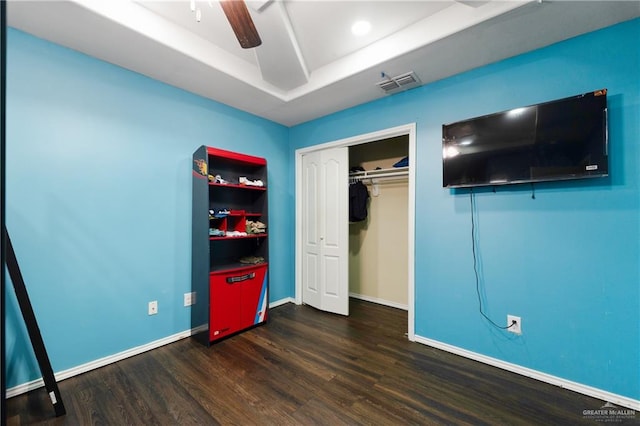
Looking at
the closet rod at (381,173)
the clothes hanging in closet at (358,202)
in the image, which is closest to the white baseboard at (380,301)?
the clothes hanging in closet at (358,202)

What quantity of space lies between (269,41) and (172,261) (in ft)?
7.19

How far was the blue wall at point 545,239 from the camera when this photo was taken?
1627 mm

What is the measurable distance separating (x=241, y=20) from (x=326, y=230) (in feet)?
7.64

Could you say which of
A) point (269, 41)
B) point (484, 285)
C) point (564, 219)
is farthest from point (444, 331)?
point (269, 41)

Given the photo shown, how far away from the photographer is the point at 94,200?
199 centimetres

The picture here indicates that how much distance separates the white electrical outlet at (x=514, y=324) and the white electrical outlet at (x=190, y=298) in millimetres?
2841

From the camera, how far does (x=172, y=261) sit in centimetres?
241

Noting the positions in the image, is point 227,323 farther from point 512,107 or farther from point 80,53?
point 512,107

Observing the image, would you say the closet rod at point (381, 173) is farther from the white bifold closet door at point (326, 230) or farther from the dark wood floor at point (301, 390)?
the dark wood floor at point (301, 390)

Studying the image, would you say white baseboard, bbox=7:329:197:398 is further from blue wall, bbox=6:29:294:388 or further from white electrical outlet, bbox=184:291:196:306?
white electrical outlet, bbox=184:291:196:306

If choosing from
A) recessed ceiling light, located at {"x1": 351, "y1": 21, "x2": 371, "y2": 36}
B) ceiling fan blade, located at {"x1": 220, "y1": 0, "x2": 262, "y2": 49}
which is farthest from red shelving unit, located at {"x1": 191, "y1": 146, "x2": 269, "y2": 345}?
recessed ceiling light, located at {"x1": 351, "y1": 21, "x2": 371, "y2": 36}

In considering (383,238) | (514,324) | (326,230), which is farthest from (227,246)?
(514,324)

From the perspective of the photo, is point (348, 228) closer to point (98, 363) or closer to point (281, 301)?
point (281, 301)

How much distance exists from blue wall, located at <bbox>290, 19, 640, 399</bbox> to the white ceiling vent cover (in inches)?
5.4
